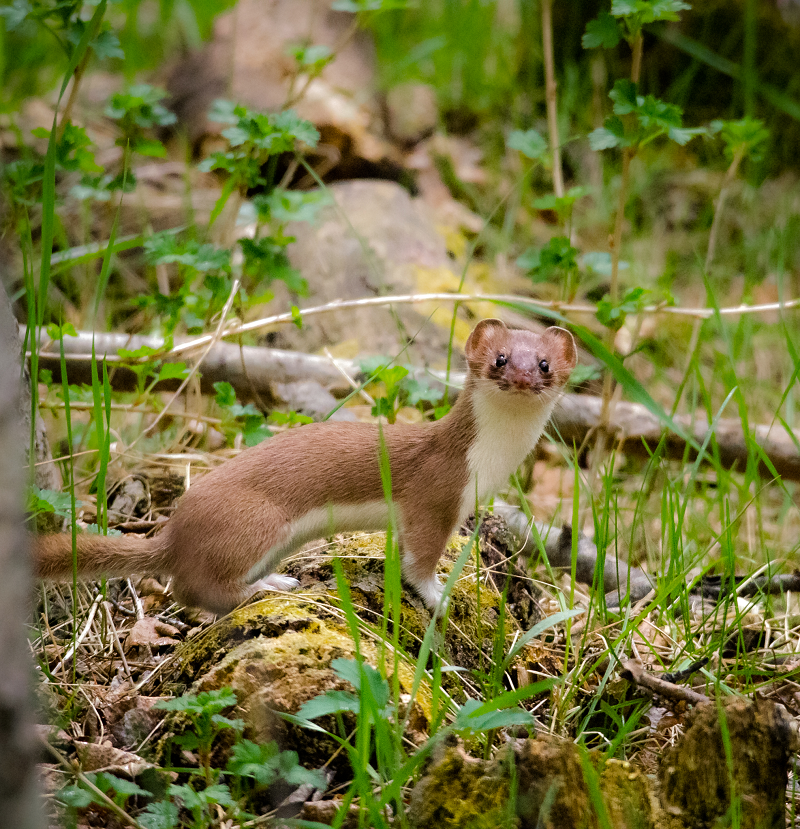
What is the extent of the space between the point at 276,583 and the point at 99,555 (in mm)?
554

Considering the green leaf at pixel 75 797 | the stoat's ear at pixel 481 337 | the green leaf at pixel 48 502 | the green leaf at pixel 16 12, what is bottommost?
the green leaf at pixel 75 797

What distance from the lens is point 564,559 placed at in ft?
11.5

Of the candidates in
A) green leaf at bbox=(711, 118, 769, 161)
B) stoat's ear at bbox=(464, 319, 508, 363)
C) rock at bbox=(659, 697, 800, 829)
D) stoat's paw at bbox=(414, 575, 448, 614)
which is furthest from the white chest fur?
green leaf at bbox=(711, 118, 769, 161)

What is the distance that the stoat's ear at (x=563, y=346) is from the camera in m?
3.06

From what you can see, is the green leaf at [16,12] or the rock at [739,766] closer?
the rock at [739,766]

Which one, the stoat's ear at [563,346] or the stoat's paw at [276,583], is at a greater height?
the stoat's ear at [563,346]

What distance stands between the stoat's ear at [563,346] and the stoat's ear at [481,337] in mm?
165

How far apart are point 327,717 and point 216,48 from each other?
6.10 meters

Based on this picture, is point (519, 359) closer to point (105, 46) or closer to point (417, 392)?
point (417, 392)

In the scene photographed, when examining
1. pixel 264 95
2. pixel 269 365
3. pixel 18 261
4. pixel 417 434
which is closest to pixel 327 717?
pixel 417 434

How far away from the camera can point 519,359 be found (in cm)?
291

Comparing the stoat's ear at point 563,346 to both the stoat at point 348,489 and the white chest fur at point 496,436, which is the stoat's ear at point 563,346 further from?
the white chest fur at point 496,436

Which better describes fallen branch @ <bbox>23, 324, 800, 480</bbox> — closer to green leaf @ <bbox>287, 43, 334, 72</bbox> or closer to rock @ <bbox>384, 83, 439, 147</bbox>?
green leaf @ <bbox>287, 43, 334, 72</bbox>

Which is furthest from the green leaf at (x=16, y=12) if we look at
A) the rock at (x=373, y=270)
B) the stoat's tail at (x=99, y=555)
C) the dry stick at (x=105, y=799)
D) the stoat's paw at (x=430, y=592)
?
the dry stick at (x=105, y=799)
